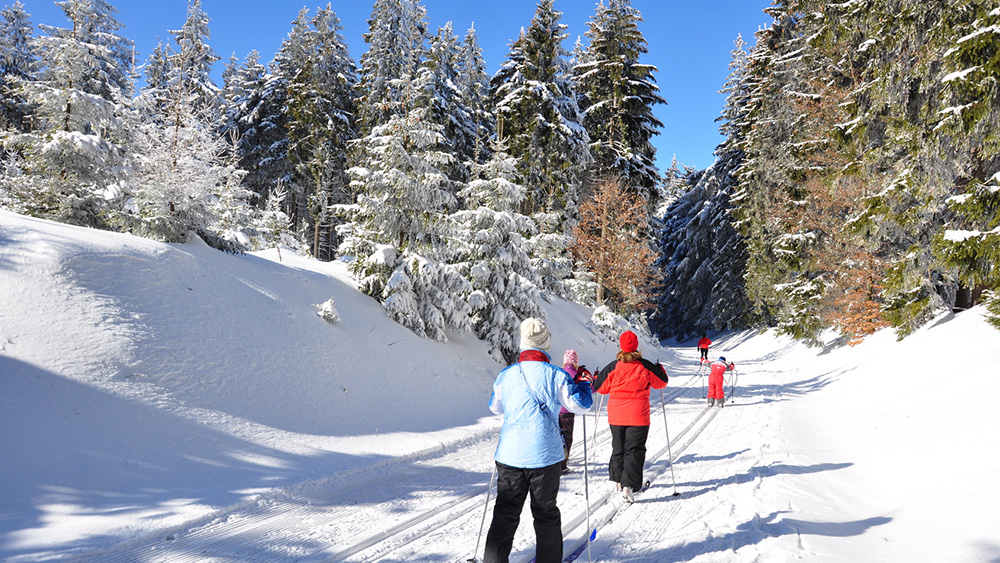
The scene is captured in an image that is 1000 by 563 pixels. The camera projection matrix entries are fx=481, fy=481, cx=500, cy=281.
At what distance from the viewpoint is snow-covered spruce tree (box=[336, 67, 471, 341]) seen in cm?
1213

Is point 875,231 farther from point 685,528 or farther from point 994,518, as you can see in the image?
point 685,528

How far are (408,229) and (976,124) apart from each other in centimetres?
1170

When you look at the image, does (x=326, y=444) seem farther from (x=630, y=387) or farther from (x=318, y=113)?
(x=318, y=113)

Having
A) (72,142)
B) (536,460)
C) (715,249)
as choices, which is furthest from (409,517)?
(715,249)

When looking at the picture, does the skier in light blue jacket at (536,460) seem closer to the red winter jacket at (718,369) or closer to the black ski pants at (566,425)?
the black ski pants at (566,425)

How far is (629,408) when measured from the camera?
545cm

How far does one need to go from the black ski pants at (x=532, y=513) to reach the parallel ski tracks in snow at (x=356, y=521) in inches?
41.3

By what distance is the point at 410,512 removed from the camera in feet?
16.1

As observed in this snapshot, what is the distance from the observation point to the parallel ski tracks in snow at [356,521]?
399cm

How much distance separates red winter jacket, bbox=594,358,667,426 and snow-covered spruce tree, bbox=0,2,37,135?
117 ft

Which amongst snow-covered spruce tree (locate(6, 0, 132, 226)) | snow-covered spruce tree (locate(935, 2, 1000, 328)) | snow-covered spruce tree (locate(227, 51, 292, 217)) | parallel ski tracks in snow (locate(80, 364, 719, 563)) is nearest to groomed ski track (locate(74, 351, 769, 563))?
parallel ski tracks in snow (locate(80, 364, 719, 563))

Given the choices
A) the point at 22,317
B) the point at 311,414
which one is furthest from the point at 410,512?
the point at 22,317

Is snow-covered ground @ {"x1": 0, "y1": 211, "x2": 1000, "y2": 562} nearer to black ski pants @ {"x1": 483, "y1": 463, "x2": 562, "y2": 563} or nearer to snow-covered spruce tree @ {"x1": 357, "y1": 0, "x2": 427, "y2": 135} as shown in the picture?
black ski pants @ {"x1": 483, "y1": 463, "x2": 562, "y2": 563}

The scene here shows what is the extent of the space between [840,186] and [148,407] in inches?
822
